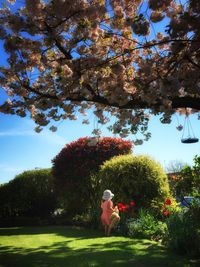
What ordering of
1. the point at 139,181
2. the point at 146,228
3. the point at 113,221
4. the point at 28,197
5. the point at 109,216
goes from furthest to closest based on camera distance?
the point at 28,197
the point at 139,181
the point at 109,216
the point at 113,221
the point at 146,228

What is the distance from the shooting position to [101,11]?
8.10m

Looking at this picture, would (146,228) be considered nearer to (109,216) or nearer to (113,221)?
(113,221)

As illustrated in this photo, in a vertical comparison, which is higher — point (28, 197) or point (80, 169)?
point (80, 169)

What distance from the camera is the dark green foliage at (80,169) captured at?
A: 17438 mm

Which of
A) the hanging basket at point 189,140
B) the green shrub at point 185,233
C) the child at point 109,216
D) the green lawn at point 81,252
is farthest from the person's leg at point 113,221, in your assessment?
the hanging basket at point 189,140

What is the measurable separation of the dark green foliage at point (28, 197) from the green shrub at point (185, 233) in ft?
35.6

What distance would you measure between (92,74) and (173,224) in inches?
174

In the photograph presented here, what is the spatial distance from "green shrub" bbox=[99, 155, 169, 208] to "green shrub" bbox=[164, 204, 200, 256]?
154 inches

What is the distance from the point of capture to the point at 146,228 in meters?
12.0

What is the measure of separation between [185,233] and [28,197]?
1217cm

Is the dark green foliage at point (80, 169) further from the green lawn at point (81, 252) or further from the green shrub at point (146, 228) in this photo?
the green shrub at point (146, 228)

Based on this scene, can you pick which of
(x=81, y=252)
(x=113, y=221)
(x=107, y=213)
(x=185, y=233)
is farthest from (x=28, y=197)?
(x=185, y=233)

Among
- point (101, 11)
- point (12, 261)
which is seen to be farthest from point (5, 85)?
point (12, 261)

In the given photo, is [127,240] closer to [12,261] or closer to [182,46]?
[12,261]
